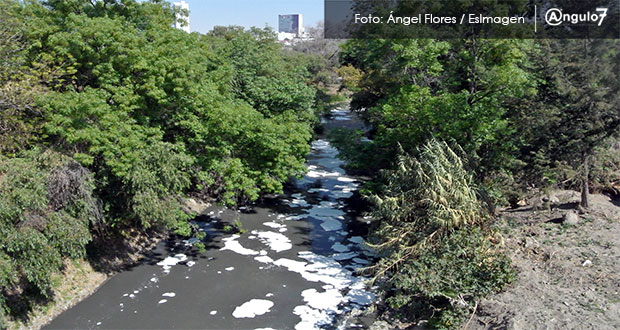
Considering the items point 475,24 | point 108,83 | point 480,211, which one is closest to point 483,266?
point 480,211

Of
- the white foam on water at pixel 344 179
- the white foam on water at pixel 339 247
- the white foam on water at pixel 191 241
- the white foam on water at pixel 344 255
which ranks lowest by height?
the white foam on water at pixel 344 255

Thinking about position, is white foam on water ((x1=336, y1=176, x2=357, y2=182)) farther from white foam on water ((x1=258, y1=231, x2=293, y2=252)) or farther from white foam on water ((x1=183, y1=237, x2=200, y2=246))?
white foam on water ((x1=183, y1=237, x2=200, y2=246))

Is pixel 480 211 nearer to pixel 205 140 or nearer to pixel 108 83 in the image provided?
pixel 205 140

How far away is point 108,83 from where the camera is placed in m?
11.9

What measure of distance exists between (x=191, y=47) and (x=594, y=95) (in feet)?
38.9

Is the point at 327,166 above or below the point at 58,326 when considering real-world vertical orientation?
above

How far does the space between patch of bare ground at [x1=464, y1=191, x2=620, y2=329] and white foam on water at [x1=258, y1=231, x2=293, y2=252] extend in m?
6.27

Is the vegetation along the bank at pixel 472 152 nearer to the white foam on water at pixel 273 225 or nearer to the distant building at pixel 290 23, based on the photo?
the white foam on water at pixel 273 225

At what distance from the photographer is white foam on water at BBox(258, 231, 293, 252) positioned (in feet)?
46.4

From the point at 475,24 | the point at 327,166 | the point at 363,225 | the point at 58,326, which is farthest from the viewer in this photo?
the point at 327,166

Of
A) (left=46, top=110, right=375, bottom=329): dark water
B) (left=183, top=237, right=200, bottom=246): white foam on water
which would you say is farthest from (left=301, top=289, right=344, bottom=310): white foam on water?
(left=183, top=237, right=200, bottom=246): white foam on water

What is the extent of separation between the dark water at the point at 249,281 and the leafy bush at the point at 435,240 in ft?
4.41

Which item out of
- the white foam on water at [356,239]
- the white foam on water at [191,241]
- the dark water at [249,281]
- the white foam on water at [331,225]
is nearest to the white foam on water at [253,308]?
the dark water at [249,281]

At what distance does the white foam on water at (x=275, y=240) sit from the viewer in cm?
1416
